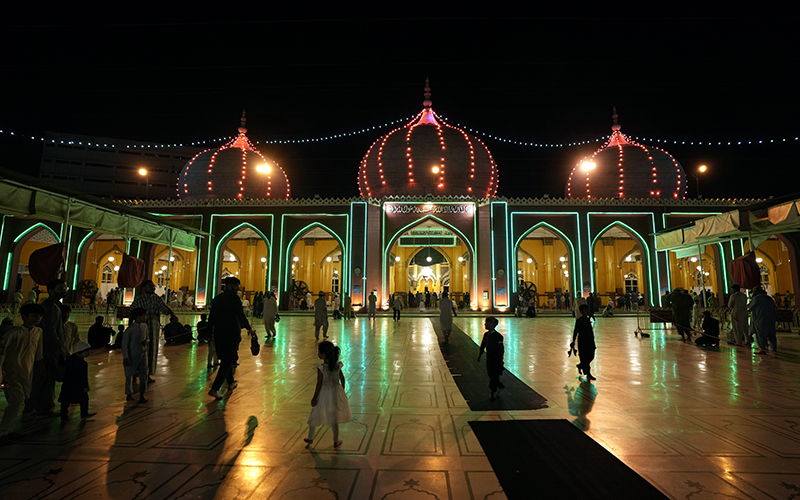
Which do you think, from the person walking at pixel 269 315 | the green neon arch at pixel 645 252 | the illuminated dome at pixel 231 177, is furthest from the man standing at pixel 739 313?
the illuminated dome at pixel 231 177

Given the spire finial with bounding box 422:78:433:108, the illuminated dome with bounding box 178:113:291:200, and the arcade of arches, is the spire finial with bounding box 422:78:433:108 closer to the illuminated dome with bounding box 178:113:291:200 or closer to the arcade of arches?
the arcade of arches

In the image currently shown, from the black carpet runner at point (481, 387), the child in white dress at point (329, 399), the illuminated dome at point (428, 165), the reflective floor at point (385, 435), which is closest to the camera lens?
the reflective floor at point (385, 435)

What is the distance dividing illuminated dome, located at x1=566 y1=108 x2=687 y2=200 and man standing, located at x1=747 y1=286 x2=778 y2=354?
16.4 meters

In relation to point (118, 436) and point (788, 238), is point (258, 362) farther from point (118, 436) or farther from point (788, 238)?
point (788, 238)

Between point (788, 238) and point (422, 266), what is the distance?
18537mm

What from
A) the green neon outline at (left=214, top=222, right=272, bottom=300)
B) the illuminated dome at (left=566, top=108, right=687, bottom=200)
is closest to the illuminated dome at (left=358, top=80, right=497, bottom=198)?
the illuminated dome at (left=566, top=108, right=687, bottom=200)

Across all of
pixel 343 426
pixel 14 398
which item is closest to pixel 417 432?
pixel 343 426

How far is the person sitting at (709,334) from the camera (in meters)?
10.1

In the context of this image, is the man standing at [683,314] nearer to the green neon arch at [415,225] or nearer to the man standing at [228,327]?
the green neon arch at [415,225]

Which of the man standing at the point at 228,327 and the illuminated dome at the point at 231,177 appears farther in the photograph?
the illuminated dome at the point at 231,177

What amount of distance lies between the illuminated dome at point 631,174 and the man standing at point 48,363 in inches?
993

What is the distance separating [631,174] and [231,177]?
22806 millimetres

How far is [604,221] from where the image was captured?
73.3ft

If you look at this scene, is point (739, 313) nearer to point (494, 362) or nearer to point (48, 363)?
point (494, 362)
